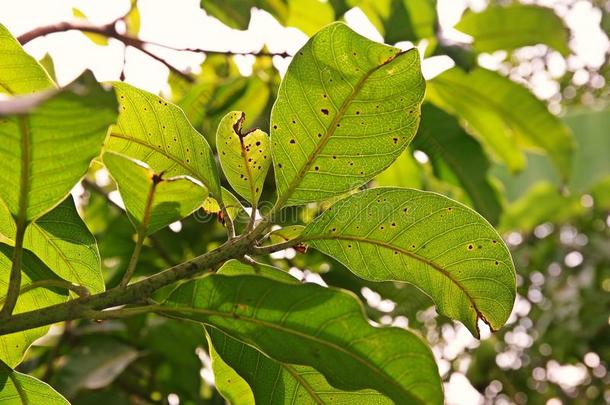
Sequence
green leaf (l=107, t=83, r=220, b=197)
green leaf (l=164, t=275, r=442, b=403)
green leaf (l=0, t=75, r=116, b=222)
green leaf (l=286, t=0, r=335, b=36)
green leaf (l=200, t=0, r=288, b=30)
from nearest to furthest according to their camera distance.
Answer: green leaf (l=0, t=75, r=116, b=222) < green leaf (l=164, t=275, r=442, b=403) < green leaf (l=107, t=83, r=220, b=197) < green leaf (l=200, t=0, r=288, b=30) < green leaf (l=286, t=0, r=335, b=36)

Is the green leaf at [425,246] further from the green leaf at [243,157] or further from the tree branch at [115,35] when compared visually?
the tree branch at [115,35]

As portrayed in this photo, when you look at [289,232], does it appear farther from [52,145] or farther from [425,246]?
[52,145]

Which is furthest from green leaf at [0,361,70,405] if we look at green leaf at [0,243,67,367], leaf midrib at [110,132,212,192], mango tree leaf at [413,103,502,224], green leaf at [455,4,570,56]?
green leaf at [455,4,570,56]

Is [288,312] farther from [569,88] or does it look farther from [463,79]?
[569,88]

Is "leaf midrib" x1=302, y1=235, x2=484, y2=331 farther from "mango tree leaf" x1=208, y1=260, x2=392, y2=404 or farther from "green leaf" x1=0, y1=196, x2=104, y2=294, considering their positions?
"green leaf" x1=0, y1=196, x2=104, y2=294

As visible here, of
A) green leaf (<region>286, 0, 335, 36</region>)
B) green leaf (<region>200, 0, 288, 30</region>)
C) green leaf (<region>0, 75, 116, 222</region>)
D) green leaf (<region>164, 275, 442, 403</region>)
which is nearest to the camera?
green leaf (<region>0, 75, 116, 222</region>)

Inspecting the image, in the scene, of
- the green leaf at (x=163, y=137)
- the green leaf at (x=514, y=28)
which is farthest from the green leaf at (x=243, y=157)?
the green leaf at (x=514, y=28)
